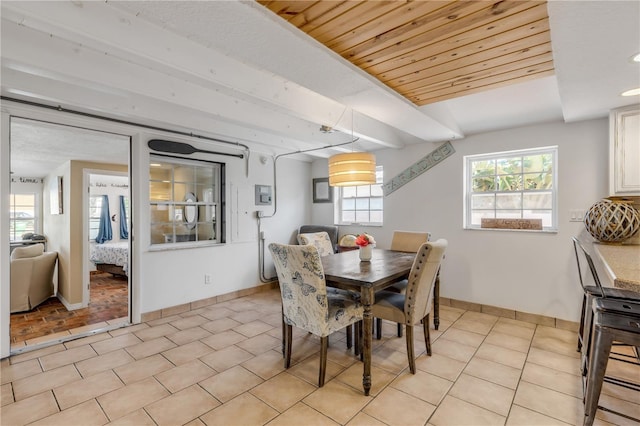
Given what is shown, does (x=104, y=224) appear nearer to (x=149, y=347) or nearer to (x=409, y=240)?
(x=149, y=347)

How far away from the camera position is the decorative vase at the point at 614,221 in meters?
2.53

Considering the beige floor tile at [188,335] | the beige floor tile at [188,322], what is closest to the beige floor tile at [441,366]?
the beige floor tile at [188,335]

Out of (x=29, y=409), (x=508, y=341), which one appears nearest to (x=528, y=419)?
(x=508, y=341)

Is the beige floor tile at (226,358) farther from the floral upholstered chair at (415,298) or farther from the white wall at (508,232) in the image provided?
the white wall at (508,232)

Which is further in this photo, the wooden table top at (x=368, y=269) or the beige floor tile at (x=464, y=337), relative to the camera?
the beige floor tile at (x=464, y=337)

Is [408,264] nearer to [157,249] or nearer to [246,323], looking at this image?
[246,323]

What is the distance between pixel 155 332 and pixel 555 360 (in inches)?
150

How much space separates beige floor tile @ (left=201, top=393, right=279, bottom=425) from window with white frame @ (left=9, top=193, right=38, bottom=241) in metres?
7.83

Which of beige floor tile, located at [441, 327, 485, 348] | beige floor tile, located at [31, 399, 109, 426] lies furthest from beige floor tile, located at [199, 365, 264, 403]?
beige floor tile, located at [441, 327, 485, 348]

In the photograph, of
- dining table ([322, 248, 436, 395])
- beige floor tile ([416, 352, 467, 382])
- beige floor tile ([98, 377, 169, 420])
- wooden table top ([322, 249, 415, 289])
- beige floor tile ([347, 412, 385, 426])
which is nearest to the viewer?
beige floor tile ([347, 412, 385, 426])

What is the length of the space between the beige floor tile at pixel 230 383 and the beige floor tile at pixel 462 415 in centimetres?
125

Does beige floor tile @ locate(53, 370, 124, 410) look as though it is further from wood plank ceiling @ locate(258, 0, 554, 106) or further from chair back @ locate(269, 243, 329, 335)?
wood plank ceiling @ locate(258, 0, 554, 106)

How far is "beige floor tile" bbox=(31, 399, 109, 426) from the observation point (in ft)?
6.04

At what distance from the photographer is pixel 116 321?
3.51 metres
